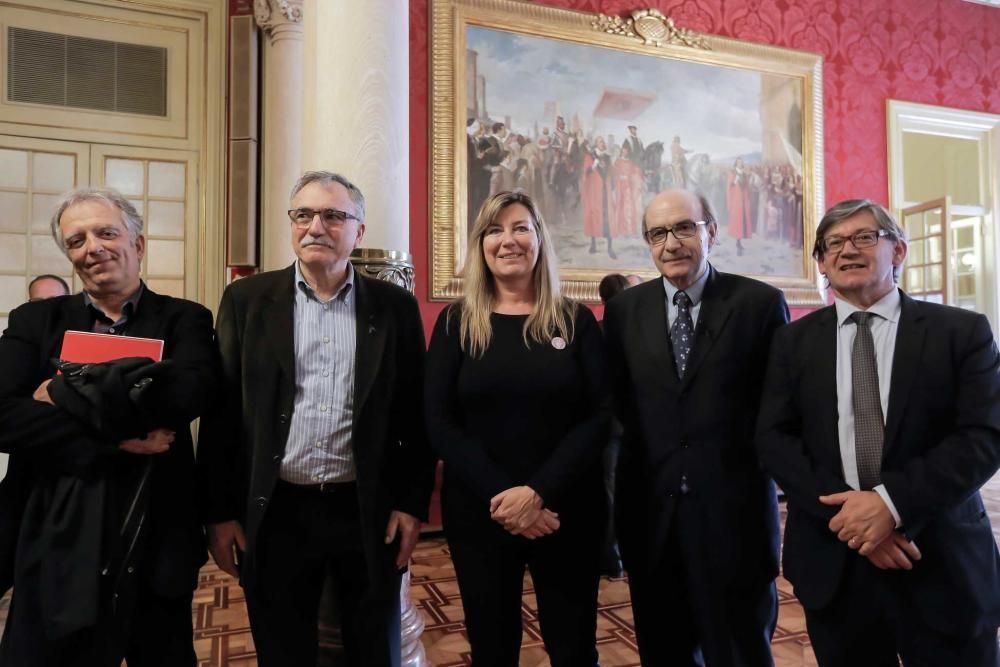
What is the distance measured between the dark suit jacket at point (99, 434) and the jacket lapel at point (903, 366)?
1.54 m

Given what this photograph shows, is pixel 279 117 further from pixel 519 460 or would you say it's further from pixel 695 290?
pixel 519 460

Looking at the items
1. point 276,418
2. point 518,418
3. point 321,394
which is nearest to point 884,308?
point 518,418

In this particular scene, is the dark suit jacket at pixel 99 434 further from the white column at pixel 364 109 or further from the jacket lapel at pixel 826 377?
the jacket lapel at pixel 826 377

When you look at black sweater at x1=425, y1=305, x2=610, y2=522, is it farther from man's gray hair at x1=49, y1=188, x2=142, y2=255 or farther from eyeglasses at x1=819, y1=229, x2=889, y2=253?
man's gray hair at x1=49, y1=188, x2=142, y2=255

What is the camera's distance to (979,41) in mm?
7418

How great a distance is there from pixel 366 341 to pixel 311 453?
299 mm

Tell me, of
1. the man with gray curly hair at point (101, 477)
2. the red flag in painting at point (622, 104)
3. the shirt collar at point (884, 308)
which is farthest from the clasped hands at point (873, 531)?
the red flag in painting at point (622, 104)

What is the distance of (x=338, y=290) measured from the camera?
1.88m

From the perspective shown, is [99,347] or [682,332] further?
[682,332]

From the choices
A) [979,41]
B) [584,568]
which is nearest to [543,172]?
[584,568]

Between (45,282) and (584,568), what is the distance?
12.6ft

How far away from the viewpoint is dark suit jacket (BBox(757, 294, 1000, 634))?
5.21 ft

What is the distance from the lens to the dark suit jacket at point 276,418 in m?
1.74

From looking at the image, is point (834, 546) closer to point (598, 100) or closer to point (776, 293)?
point (776, 293)
